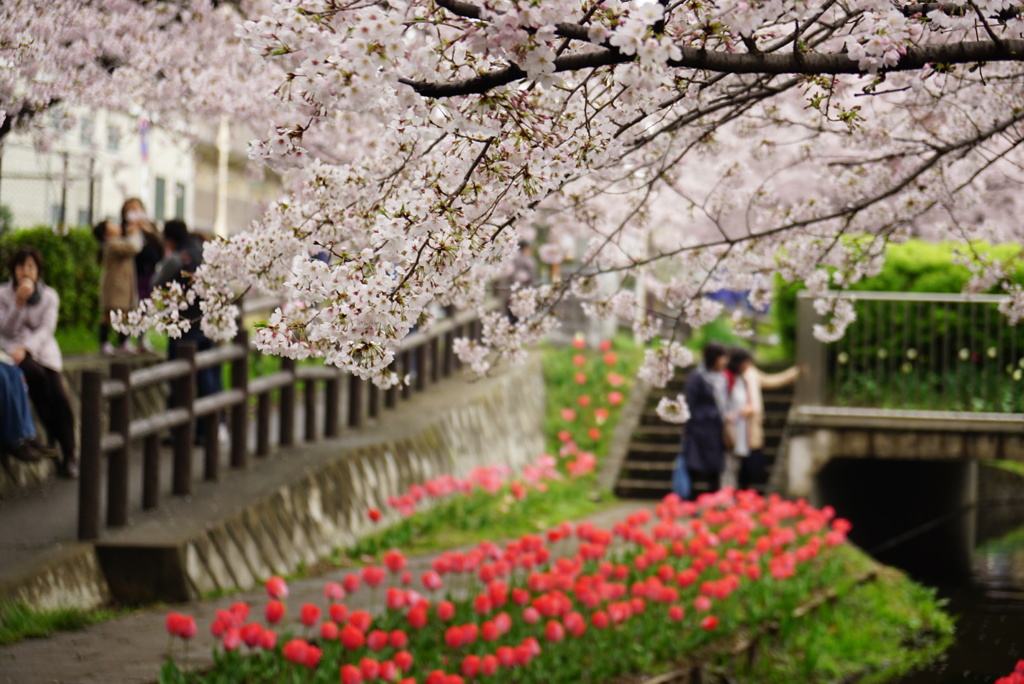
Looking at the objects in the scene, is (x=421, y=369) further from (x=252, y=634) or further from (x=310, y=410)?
(x=252, y=634)

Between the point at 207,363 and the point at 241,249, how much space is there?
153 inches

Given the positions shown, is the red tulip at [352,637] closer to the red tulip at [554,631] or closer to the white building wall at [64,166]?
the red tulip at [554,631]

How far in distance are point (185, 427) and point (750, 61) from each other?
550 centimetres

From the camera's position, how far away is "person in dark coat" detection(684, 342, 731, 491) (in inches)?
425

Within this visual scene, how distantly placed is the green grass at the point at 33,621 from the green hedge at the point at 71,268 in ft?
17.6

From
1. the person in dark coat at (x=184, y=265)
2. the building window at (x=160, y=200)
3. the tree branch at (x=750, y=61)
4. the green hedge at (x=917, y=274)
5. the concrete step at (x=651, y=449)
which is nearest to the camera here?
the tree branch at (x=750, y=61)

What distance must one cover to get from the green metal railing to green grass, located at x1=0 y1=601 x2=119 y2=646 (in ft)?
26.4

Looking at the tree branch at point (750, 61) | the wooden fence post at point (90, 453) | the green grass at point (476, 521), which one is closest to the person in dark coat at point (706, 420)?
the green grass at point (476, 521)

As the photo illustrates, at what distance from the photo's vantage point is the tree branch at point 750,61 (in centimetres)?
320

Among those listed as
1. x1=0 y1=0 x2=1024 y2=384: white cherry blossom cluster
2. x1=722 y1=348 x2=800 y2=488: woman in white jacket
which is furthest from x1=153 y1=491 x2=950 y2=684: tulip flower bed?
x1=722 y1=348 x2=800 y2=488: woman in white jacket

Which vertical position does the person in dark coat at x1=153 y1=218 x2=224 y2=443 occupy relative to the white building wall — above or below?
below

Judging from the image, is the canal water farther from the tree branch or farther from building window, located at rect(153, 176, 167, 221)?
building window, located at rect(153, 176, 167, 221)

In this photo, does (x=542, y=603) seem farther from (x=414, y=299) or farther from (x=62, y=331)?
(x=62, y=331)

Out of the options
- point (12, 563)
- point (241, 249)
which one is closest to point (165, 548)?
point (12, 563)
